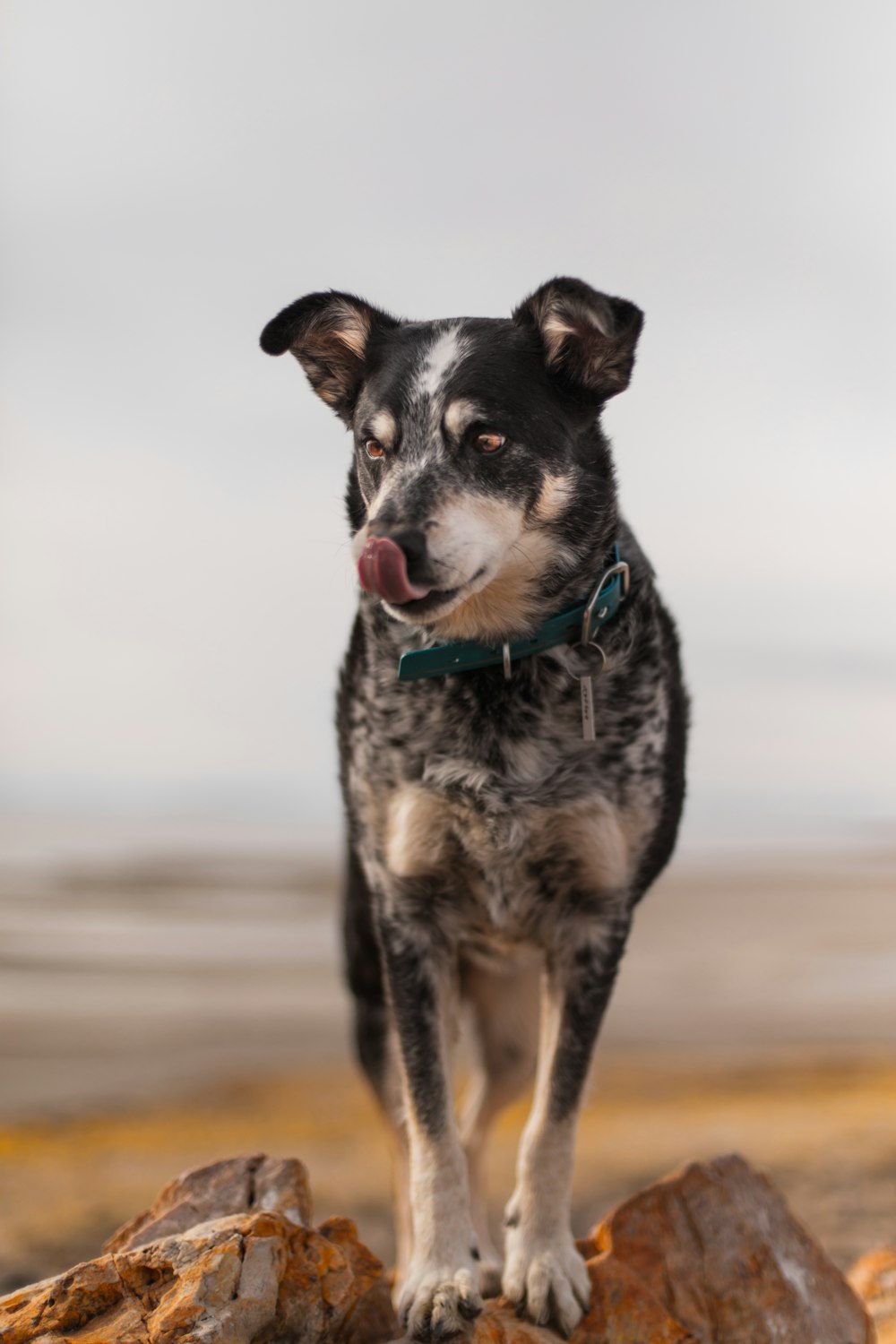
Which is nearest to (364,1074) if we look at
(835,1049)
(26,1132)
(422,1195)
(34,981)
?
(422,1195)

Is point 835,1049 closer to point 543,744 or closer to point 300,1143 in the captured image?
point 300,1143

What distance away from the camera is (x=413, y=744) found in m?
3.51

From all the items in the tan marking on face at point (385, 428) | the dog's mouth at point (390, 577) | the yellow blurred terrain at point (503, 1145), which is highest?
the tan marking on face at point (385, 428)

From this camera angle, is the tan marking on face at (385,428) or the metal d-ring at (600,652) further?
the metal d-ring at (600,652)

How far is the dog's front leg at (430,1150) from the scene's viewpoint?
3201mm

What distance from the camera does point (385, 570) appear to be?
2814 mm

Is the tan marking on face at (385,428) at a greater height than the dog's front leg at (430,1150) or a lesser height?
greater

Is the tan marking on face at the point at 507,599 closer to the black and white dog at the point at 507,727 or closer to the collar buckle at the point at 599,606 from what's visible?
the black and white dog at the point at 507,727

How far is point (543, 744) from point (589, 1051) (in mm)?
901

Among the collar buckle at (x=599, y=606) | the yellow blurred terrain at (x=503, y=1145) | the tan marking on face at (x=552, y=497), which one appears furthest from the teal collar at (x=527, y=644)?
the yellow blurred terrain at (x=503, y=1145)

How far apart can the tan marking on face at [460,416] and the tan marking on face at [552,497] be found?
0.26 metres

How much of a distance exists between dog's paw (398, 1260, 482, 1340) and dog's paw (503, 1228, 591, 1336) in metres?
0.16

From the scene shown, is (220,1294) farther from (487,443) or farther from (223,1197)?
(487,443)

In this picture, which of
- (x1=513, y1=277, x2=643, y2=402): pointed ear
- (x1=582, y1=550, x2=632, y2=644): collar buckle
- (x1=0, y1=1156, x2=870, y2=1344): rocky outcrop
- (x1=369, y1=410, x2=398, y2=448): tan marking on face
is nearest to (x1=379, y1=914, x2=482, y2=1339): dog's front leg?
(x1=0, y1=1156, x2=870, y2=1344): rocky outcrop
